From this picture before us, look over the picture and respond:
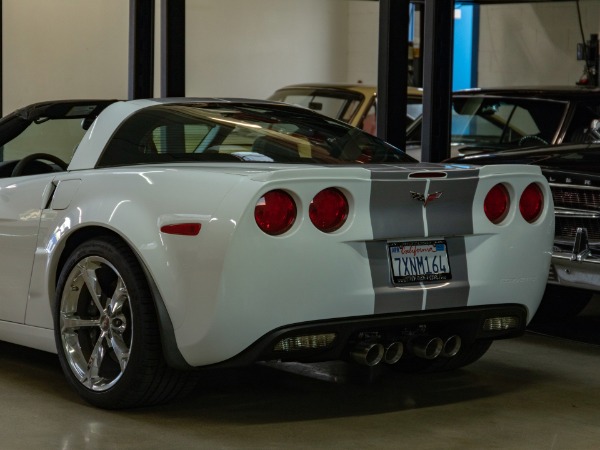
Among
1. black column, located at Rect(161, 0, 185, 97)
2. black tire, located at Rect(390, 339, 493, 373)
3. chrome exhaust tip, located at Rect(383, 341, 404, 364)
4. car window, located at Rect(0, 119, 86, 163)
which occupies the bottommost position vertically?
black tire, located at Rect(390, 339, 493, 373)

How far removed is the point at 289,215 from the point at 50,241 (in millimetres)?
1115

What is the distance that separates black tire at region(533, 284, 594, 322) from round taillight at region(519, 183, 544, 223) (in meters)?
2.04

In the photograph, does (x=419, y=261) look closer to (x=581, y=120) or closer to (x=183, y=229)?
(x=183, y=229)

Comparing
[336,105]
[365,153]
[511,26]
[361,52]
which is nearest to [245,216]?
[365,153]

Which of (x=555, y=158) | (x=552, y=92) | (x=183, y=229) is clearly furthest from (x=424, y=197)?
(x=552, y=92)

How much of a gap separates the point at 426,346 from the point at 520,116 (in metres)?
5.16

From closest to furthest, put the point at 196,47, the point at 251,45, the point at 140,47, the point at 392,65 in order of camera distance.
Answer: the point at 392,65
the point at 140,47
the point at 196,47
the point at 251,45

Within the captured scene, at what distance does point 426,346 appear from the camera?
456cm

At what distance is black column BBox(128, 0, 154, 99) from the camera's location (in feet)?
32.1

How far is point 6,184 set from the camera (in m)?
5.14

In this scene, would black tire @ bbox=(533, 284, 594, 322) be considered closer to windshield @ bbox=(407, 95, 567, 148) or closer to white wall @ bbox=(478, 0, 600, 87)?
windshield @ bbox=(407, 95, 567, 148)

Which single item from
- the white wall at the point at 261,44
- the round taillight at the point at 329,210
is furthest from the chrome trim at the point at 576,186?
the white wall at the point at 261,44

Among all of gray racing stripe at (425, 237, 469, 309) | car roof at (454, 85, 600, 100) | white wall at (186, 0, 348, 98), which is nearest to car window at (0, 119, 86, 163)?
gray racing stripe at (425, 237, 469, 309)

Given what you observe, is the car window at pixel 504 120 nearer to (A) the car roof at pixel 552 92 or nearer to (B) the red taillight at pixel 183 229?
(A) the car roof at pixel 552 92
